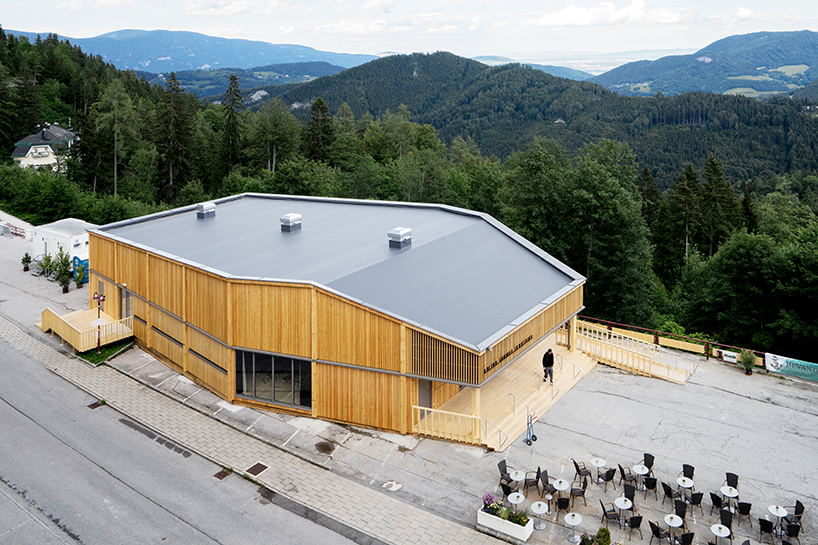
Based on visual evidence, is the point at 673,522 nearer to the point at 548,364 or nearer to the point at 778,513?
the point at 778,513

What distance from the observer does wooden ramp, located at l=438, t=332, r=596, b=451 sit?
1766 centimetres

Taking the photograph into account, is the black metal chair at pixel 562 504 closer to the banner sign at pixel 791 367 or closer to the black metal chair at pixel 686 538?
the black metal chair at pixel 686 538

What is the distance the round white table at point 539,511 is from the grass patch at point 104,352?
17450 millimetres

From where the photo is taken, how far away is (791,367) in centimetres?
2153

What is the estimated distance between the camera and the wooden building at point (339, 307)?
1700 centimetres

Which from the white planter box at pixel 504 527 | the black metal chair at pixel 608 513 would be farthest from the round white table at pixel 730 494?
the white planter box at pixel 504 527

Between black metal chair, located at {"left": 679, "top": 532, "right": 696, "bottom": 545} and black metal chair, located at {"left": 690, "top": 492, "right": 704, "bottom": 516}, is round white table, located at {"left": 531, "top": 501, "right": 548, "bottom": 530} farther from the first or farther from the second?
black metal chair, located at {"left": 690, "top": 492, "right": 704, "bottom": 516}

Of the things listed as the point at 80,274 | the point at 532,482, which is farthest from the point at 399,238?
the point at 80,274

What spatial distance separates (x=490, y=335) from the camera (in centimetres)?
1702

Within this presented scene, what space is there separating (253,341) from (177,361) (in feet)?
16.9

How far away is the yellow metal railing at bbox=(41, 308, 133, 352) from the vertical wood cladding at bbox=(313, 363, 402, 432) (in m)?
10.5

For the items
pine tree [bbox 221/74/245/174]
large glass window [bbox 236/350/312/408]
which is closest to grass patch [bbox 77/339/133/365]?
large glass window [bbox 236/350/312/408]

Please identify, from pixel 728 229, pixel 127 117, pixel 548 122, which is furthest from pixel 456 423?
pixel 548 122

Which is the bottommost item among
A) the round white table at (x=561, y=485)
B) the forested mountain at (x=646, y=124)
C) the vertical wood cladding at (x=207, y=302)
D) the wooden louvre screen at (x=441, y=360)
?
the round white table at (x=561, y=485)
